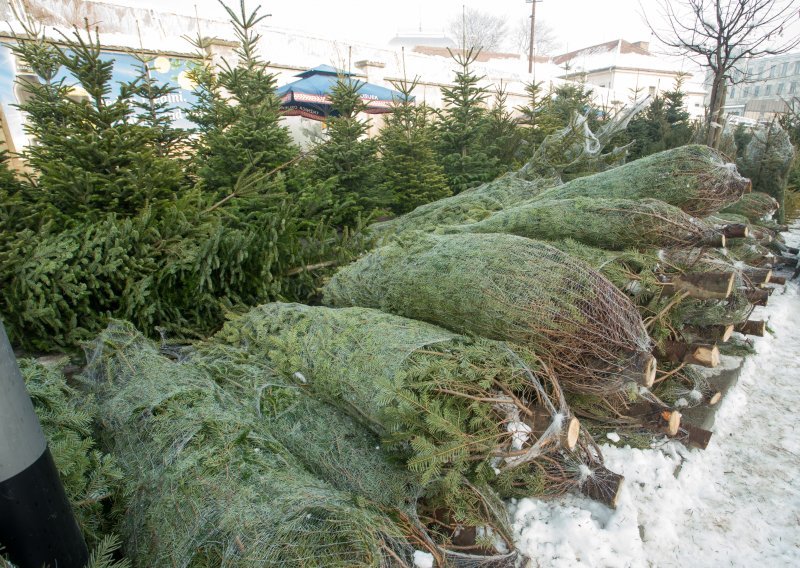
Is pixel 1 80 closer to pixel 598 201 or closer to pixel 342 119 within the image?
pixel 342 119

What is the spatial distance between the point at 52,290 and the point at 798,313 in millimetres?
9630

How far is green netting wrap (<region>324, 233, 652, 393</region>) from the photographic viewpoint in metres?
2.81

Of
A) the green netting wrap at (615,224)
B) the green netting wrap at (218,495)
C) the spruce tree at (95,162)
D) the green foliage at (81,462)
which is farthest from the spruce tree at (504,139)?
the green foliage at (81,462)

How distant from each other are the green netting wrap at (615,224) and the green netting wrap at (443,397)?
174 cm

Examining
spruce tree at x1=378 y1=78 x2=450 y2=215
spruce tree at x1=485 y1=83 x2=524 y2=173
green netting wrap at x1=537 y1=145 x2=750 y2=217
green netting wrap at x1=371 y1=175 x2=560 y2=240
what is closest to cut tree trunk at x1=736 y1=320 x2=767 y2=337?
green netting wrap at x1=537 y1=145 x2=750 y2=217

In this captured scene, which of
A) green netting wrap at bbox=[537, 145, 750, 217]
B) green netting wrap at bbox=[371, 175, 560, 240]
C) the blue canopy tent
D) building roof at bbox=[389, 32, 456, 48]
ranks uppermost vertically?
building roof at bbox=[389, 32, 456, 48]

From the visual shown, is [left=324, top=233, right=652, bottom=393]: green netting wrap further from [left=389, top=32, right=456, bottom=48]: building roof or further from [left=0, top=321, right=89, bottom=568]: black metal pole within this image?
[left=389, top=32, right=456, bottom=48]: building roof

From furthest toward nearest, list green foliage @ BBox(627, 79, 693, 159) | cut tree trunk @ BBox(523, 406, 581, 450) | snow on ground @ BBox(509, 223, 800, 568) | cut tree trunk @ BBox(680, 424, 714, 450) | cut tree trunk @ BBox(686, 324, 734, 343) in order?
green foliage @ BBox(627, 79, 693, 159), cut tree trunk @ BBox(686, 324, 734, 343), cut tree trunk @ BBox(680, 424, 714, 450), snow on ground @ BBox(509, 223, 800, 568), cut tree trunk @ BBox(523, 406, 581, 450)

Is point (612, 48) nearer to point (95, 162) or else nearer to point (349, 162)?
point (349, 162)

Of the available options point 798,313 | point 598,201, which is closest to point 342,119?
point 598,201

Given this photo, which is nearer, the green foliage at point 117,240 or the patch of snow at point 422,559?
the patch of snow at point 422,559

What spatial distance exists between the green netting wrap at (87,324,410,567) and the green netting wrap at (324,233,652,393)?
145cm

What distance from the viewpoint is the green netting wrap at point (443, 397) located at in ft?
7.49

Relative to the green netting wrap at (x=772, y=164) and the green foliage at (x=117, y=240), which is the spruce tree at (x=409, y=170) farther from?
the green netting wrap at (x=772, y=164)
